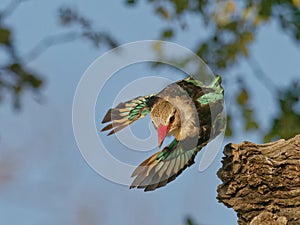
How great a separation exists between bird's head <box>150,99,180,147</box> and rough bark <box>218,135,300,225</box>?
0.18 meters

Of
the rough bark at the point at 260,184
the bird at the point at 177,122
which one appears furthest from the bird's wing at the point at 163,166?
the rough bark at the point at 260,184

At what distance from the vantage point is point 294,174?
75.1 inches

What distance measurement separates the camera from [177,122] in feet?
6.75

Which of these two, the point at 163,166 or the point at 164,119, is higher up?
the point at 164,119

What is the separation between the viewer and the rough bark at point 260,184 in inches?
74.9

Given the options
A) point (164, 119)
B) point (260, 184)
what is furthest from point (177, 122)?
point (260, 184)

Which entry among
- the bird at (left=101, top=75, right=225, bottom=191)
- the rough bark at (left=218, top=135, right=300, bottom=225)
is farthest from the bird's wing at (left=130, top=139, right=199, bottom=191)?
the rough bark at (left=218, top=135, right=300, bottom=225)

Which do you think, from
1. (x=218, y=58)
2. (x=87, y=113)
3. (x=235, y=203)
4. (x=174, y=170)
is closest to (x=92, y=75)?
(x=87, y=113)

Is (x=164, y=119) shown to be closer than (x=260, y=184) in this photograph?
No

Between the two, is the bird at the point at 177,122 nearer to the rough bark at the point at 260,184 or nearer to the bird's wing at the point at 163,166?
the bird's wing at the point at 163,166

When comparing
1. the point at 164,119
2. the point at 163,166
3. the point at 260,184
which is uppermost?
the point at 164,119

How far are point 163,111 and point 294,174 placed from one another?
356mm

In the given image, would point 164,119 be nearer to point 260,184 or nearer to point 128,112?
point 128,112

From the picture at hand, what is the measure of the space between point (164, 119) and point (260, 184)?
29 centimetres
